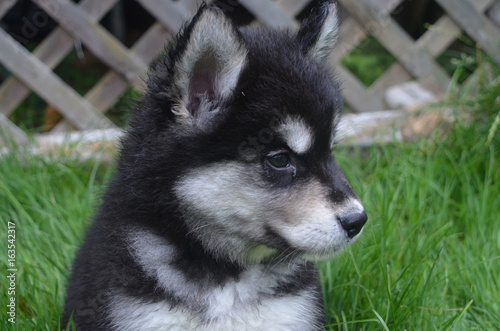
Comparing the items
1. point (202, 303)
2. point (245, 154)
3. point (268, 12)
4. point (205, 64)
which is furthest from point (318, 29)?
point (268, 12)

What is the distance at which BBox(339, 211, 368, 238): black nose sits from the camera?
2396 mm

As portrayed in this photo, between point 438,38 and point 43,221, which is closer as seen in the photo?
point 43,221

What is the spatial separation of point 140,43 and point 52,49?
81 centimetres

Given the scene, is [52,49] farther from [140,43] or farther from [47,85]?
[140,43]

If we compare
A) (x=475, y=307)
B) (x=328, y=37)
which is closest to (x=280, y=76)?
(x=328, y=37)

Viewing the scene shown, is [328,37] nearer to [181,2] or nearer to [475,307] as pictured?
[475,307]

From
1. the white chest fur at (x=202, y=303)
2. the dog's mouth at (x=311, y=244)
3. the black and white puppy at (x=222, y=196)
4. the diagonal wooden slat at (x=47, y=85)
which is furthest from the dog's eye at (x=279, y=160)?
the diagonal wooden slat at (x=47, y=85)

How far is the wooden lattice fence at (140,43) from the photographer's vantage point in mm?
5348

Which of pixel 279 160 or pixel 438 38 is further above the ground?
pixel 438 38

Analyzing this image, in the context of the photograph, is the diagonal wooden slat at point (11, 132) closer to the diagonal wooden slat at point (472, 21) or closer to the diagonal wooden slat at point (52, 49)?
the diagonal wooden slat at point (52, 49)

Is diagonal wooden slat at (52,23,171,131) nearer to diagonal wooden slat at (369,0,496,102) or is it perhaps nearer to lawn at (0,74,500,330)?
lawn at (0,74,500,330)

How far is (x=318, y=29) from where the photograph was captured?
9.12ft

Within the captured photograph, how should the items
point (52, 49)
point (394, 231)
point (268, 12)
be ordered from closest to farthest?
point (394, 231) < point (52, 49) < point (268, 12)

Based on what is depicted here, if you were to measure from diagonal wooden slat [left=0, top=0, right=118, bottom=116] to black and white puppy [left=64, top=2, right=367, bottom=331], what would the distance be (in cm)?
303
